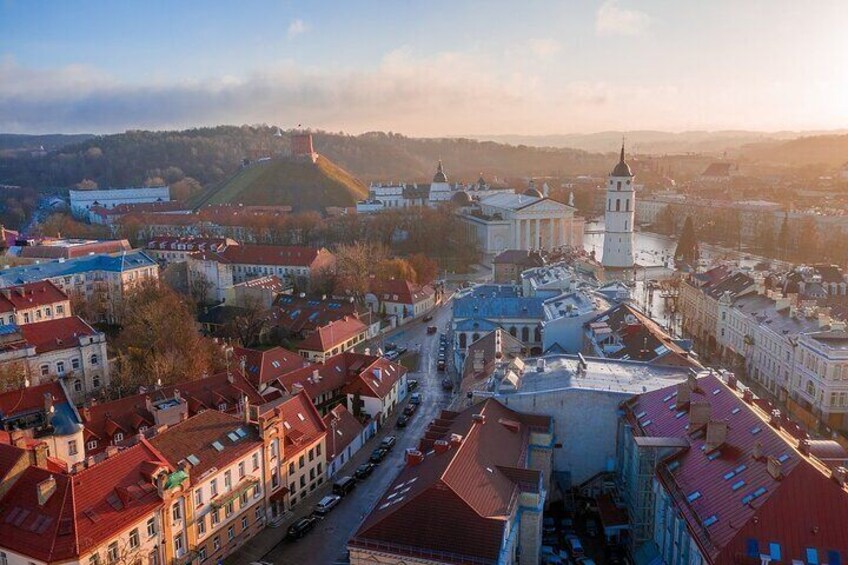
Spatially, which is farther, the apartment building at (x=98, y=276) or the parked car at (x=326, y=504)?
the apartment building at (x=98, y=276)

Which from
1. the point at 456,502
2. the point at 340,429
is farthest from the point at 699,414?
the point at 340,429

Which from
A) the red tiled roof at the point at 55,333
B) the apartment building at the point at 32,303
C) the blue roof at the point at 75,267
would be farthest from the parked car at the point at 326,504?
the blue roof at the point at 75,267

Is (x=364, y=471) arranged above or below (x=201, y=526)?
below

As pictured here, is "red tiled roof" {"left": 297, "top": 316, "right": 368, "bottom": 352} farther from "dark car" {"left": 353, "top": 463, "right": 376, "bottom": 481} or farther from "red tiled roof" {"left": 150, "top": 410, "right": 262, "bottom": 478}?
"red tiled roof" {"left": 150, "top": 410, "right": 262, "bottom": 478}

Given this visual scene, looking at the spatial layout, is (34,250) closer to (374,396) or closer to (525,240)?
(374,396)

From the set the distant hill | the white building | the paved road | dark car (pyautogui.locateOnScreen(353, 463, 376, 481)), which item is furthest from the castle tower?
the white building

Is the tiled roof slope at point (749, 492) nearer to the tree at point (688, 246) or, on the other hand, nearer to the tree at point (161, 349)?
the tree at point (161, 349)

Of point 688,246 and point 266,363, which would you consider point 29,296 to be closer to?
point 266,363
